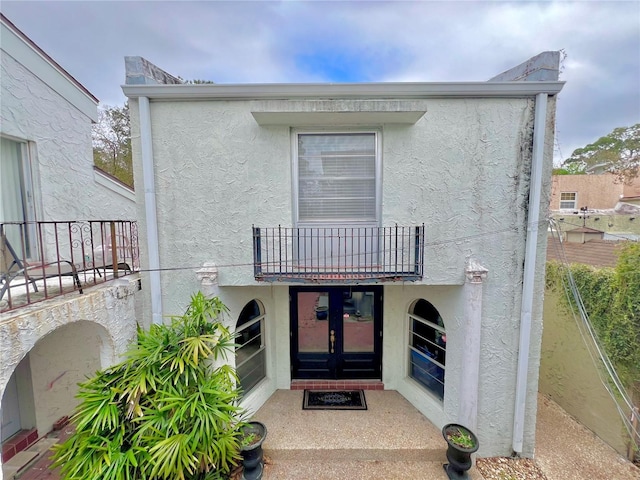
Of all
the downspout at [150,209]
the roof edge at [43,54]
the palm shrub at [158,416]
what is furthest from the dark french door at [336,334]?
the roof edge at [43,54]

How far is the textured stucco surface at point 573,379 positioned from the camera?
5891mm

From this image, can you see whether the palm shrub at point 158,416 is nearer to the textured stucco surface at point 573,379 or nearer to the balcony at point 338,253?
the balcony at point 338,253

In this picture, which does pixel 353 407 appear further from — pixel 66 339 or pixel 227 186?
pixel 66 339

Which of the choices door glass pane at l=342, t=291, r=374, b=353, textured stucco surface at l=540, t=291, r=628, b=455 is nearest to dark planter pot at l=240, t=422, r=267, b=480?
door glass pane at l=342, t=291, r=374, b=353

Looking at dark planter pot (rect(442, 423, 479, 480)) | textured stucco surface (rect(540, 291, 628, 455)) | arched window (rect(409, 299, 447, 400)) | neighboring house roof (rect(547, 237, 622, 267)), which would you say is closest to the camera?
dark planter pot (rect(442, 423, 479, 480))

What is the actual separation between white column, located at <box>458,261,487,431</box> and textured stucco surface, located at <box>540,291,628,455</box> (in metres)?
3.42

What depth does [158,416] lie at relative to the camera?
4.09 meters

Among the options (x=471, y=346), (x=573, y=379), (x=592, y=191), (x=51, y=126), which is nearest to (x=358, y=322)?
(x=471, y=346)

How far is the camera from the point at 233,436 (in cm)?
468

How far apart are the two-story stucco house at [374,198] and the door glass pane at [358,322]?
2.26 m

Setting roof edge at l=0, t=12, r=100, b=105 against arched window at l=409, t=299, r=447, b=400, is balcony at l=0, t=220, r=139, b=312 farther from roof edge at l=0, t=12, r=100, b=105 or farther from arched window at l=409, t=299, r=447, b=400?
→ arched window at l=409, t=299, r=447, b=400

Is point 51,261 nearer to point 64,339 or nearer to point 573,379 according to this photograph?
point 64,339

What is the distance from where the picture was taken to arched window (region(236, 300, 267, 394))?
6371mm

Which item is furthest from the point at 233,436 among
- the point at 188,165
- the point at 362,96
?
the point at 362,96
